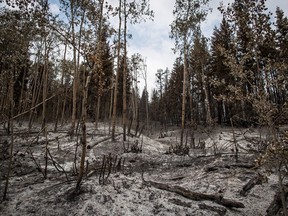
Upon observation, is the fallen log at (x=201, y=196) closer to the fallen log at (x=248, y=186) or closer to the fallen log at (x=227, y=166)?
the fallen log at (x=248, y=186)

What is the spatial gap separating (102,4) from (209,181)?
10.9 metres

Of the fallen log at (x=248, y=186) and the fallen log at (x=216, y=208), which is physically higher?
the fallen log at (x=248, y=186)

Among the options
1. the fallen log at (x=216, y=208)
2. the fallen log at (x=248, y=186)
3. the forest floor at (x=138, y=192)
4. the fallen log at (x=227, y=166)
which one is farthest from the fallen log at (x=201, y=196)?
the fallen log at (x=227, y=166)

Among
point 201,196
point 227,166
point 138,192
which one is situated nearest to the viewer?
point 201,196

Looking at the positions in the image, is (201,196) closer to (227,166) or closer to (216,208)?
(216,208)

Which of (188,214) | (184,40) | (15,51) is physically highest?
(184,40)

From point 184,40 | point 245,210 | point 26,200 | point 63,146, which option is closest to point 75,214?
point 26,200

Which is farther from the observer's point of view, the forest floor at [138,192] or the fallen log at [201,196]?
the fallen log at [201,196]

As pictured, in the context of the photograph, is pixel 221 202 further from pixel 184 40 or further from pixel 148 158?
pixel 184 40

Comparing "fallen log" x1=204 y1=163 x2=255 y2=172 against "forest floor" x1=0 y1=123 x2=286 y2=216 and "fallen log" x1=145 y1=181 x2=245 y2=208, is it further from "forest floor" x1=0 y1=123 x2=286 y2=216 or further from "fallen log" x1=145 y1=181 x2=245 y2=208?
"fallen log" x1=145 y1=181 x2=245 y2=208

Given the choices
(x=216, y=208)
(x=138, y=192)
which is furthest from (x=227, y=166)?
(x=138, y=192)

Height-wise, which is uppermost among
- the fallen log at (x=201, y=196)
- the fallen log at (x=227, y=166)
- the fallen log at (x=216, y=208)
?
the fallen log at (x=227, y=166)

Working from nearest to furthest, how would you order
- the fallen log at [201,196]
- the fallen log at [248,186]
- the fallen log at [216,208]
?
1. the fallen log at [216,208]
2. the fallen log at [201,196]
3. the fallen log at [248,186]

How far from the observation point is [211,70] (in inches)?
1099
